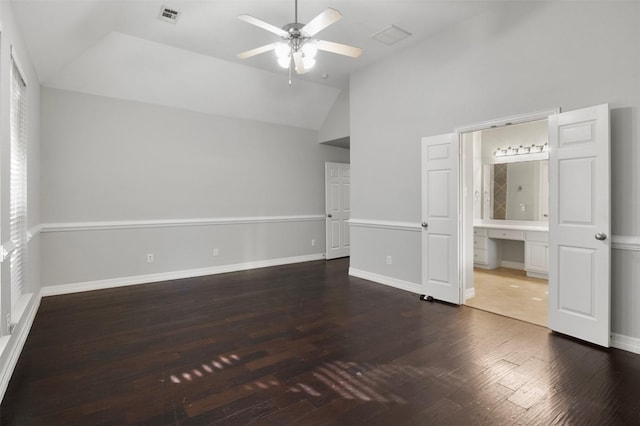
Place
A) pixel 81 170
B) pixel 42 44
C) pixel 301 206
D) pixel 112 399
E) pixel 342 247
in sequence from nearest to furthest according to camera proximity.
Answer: pixel 112 399, pixel 42 44, pixel 81 170, pixel 301 206, pixel 342 247

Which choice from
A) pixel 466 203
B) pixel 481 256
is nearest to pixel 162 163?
pixel 466 203

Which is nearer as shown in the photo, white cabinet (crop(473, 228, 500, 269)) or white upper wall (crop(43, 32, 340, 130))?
white upper wall (crop(43, 32, 340, 130))

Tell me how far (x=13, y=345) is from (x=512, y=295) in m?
5.20

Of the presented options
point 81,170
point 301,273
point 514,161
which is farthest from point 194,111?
point 514,161

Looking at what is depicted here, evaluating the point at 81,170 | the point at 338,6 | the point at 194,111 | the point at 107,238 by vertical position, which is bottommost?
the point at 107,238

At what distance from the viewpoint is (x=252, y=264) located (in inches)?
239

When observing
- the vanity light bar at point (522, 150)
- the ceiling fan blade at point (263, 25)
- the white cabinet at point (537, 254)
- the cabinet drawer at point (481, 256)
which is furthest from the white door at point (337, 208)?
the ceiling fan blade at point (263, 25)

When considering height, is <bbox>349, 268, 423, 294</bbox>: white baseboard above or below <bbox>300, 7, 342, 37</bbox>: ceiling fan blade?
below

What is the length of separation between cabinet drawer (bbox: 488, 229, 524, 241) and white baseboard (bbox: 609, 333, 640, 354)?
2.71 m

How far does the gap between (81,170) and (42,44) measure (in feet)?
5.66

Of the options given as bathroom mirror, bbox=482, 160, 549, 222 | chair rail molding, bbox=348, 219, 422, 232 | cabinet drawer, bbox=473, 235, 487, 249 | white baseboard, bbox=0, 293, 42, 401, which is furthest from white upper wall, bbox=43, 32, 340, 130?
cabinet drawer, bbox=473, 235, 487, 249

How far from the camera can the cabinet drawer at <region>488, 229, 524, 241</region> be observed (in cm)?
532

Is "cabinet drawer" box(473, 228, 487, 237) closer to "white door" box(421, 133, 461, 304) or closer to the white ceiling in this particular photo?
"white door" box(421, 133, 461, 304)

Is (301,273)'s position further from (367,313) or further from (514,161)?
(514,161)
